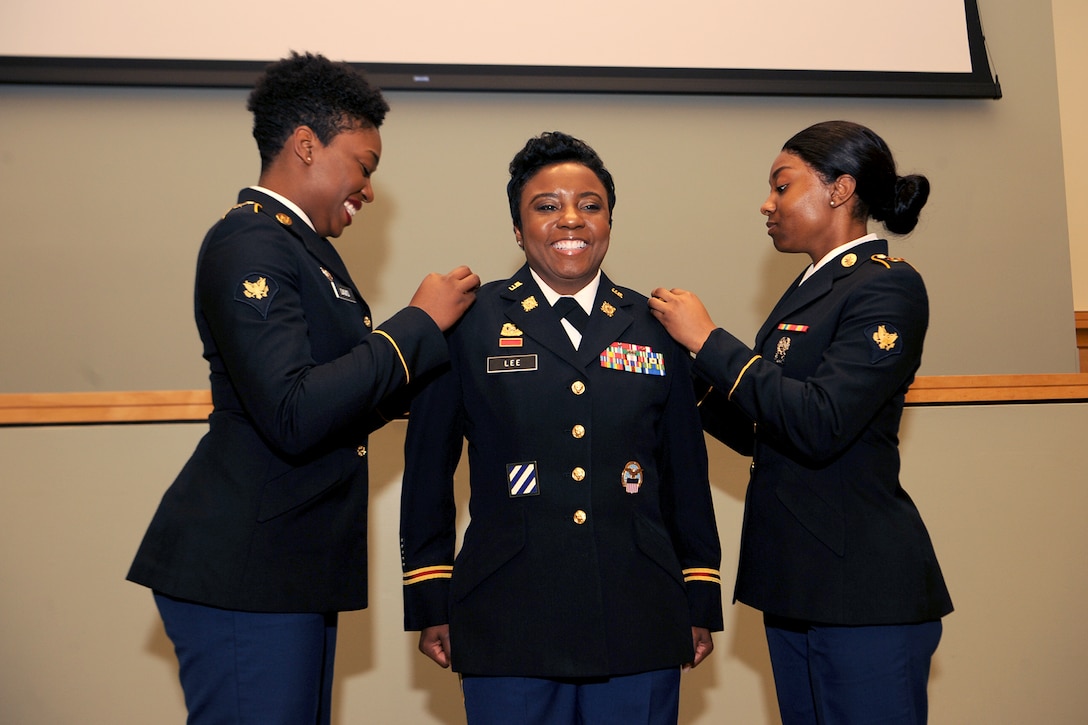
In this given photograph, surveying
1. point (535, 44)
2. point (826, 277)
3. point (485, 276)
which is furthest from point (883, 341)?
point (535, 44)

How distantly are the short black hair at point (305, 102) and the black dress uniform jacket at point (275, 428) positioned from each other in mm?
148

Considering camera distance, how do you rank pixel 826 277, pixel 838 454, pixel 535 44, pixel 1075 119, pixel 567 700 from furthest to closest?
pixel 1075 119, pixel 535 44, pixel 826 277, pixel 838 454, pixel 567 700

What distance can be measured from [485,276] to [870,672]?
76.6 inches

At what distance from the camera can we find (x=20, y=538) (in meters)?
2.30

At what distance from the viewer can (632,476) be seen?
1.80 m

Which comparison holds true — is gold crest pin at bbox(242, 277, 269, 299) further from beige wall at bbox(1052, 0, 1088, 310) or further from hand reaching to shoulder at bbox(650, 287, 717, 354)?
beige wall at bbox(1052, 0, 1088, 310)

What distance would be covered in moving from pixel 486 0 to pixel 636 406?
1997mm

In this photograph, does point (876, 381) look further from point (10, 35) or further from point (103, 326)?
point (10, 35)

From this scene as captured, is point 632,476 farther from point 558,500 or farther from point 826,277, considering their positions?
point 826,277

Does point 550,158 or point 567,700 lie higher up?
point 550,158

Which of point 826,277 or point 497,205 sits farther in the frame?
point 497,205

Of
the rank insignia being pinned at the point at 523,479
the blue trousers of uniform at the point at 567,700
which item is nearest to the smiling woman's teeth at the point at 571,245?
the rank insignia being pinned at the point at 523,479

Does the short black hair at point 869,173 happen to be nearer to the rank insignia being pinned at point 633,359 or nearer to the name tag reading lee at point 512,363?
the rank insignia being pinned at point 633,359

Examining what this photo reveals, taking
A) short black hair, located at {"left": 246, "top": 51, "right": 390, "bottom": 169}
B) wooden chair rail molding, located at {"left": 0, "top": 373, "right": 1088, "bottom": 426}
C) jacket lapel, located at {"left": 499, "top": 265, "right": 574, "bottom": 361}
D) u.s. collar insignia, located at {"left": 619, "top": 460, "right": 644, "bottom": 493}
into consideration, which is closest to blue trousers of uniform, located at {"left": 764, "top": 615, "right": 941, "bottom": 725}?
u.s. collar insignia, located at {"left": 619, "top": 460, "right": 644, "bottom": 493}
